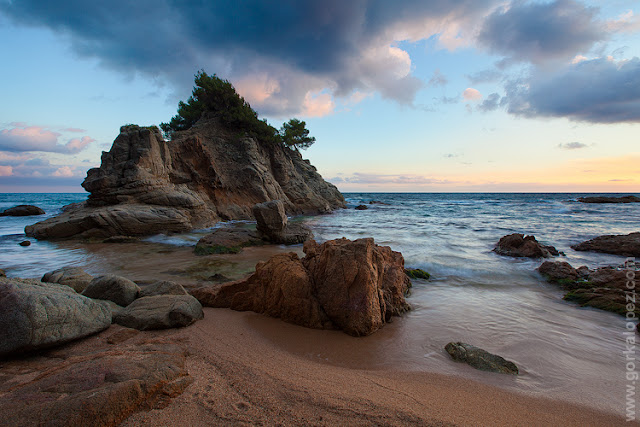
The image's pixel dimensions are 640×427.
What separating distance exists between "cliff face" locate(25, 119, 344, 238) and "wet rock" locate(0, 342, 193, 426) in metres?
12.6

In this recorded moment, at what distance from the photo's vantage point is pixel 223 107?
92.9ft

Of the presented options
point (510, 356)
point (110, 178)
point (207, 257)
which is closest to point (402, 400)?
point (510, 356)

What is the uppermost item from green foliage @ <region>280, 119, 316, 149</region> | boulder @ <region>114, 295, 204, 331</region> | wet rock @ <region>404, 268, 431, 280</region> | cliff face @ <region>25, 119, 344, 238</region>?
green foliage @ <region>280, 119, 316, 149</region>

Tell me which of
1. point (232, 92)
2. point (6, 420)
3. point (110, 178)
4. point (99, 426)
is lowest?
point (99, 426)

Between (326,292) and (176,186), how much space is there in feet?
57.6

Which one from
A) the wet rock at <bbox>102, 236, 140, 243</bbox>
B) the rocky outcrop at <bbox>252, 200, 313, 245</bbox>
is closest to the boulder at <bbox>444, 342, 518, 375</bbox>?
the rocky outcrop at <bbox>252, 200, 313, 245</bbox>

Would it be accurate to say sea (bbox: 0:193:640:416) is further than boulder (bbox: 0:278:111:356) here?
Yes

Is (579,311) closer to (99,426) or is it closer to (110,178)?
(99,426)

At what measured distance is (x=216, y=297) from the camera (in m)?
5.00

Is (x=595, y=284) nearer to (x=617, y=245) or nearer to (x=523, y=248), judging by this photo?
(x=523, y=248)

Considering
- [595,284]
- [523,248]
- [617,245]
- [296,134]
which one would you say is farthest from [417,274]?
[296,134]

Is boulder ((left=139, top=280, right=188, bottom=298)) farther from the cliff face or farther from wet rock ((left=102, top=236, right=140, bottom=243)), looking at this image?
the cliff face

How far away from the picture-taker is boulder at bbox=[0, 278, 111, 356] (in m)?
2.81

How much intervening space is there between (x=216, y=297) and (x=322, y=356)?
2400 millimetres
